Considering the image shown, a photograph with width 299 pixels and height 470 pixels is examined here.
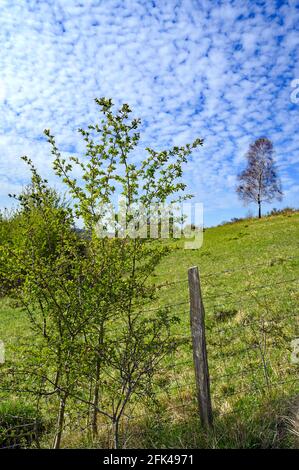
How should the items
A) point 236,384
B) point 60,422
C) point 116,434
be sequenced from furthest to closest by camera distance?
point 236,384, point 60,422, point 116,434

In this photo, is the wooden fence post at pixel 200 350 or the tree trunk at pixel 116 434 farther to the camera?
the wooden fence post at pixel 200 350

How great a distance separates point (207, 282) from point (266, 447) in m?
10.4

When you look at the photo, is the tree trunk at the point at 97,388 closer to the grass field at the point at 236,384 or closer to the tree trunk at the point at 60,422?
the grass field at the point at 236,384

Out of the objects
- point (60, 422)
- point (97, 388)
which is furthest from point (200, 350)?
point (60, 422)

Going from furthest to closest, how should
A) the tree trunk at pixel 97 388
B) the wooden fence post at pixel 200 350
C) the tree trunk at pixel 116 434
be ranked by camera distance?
the wooden fence post at pixel 200 350
the tree trunk at pixel 97 388
the tree trunk at pixel 116 434

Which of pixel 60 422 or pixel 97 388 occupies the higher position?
pixel 97 388

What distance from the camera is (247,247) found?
72.4 feet

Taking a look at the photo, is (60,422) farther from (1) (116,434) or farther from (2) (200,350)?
(2) (200,350)

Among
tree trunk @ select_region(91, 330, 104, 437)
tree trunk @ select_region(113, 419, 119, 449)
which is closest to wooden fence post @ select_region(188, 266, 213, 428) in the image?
tree trunk @ select_region(113, 419, 119, 449)

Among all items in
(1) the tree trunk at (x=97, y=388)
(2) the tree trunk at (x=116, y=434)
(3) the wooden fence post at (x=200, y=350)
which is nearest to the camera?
(2) the tree trunk at (x=116, y=434)

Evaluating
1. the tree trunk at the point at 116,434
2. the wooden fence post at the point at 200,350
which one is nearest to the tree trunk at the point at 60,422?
the tree trunk at the point at 116,434

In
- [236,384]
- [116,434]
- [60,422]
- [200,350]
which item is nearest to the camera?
[116,434]

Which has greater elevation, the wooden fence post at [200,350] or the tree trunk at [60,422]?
the wooden fence post at [200,350]

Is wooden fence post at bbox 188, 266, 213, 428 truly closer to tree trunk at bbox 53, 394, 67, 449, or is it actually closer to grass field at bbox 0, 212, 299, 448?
grass field at bbox 0, 212, 299, 448
